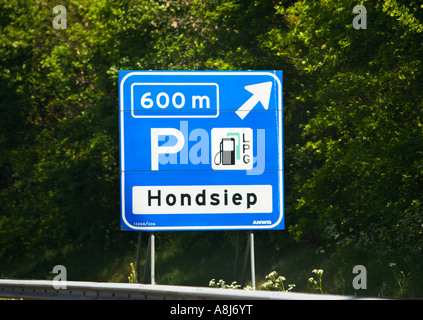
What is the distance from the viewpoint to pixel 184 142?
485 inches

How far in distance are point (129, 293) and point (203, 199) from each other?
357 centimetres

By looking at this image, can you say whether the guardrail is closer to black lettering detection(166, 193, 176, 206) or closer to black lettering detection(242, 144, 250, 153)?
black lettering detection(166, 193, 176, 206)

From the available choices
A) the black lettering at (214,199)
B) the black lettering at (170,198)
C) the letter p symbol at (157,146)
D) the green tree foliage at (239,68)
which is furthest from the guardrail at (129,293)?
the green tree foliage at (239,68)

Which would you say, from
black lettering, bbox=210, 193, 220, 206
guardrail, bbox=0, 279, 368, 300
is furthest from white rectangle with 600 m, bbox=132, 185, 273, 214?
guardrail, bbox=0, 279, 368, 300

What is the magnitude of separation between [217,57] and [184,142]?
14.9 metres

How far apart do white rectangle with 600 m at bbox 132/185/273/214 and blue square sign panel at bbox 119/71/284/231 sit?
16 millimetres

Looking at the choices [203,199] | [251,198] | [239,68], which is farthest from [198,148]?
[239,68]

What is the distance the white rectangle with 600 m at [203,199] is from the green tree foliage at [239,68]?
4.77m

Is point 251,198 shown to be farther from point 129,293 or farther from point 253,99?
point 129,293

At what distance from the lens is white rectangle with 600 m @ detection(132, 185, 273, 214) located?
12406mm

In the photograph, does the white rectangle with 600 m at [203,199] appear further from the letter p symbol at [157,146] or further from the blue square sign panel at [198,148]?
the letter p symbol at [157,146]

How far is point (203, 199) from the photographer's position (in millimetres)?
12438

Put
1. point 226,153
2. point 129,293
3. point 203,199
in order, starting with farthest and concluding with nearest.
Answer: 1. point 203,199
2. point 226,153
3. point 129,293

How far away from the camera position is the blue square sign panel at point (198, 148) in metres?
12.3
